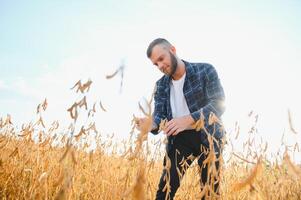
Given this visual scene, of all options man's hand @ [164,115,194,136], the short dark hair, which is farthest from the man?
man's hand @ [164,115,194,136]

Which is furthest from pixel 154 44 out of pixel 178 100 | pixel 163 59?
pixel 178 100

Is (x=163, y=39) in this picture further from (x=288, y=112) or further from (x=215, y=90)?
(x=288, y=112)

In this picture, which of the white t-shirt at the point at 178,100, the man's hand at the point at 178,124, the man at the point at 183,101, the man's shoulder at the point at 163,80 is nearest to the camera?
the man's hand at the point at 178,124

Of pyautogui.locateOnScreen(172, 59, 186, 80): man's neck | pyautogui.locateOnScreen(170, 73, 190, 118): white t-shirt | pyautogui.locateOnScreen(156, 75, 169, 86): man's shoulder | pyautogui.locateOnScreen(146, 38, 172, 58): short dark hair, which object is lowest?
pyautogui.locateOnScreen(170, 73, 190, 118): white t-shirt

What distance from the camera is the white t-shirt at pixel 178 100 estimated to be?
2.57 m

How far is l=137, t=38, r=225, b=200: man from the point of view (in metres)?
2.23

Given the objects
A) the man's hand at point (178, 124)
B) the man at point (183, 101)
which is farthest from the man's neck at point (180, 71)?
the man's hand at point (178, 124)

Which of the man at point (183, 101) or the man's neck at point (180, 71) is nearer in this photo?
the man at point (183, 101)

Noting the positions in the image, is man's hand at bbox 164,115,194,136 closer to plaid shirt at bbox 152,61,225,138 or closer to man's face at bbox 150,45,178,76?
plaid shirt at bbox 152,61,225,138

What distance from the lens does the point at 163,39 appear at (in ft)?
8.68

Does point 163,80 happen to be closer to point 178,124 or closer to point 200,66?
point 200,66

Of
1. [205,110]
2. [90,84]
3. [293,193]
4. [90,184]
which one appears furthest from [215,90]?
[90,84]

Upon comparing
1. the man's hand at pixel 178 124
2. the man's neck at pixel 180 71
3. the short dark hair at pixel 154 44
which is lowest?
the man's hand at pixel 178 124

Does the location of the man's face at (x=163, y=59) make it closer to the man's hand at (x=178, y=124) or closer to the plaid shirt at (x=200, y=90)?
the plaid shirt at (x=200, y=90)
